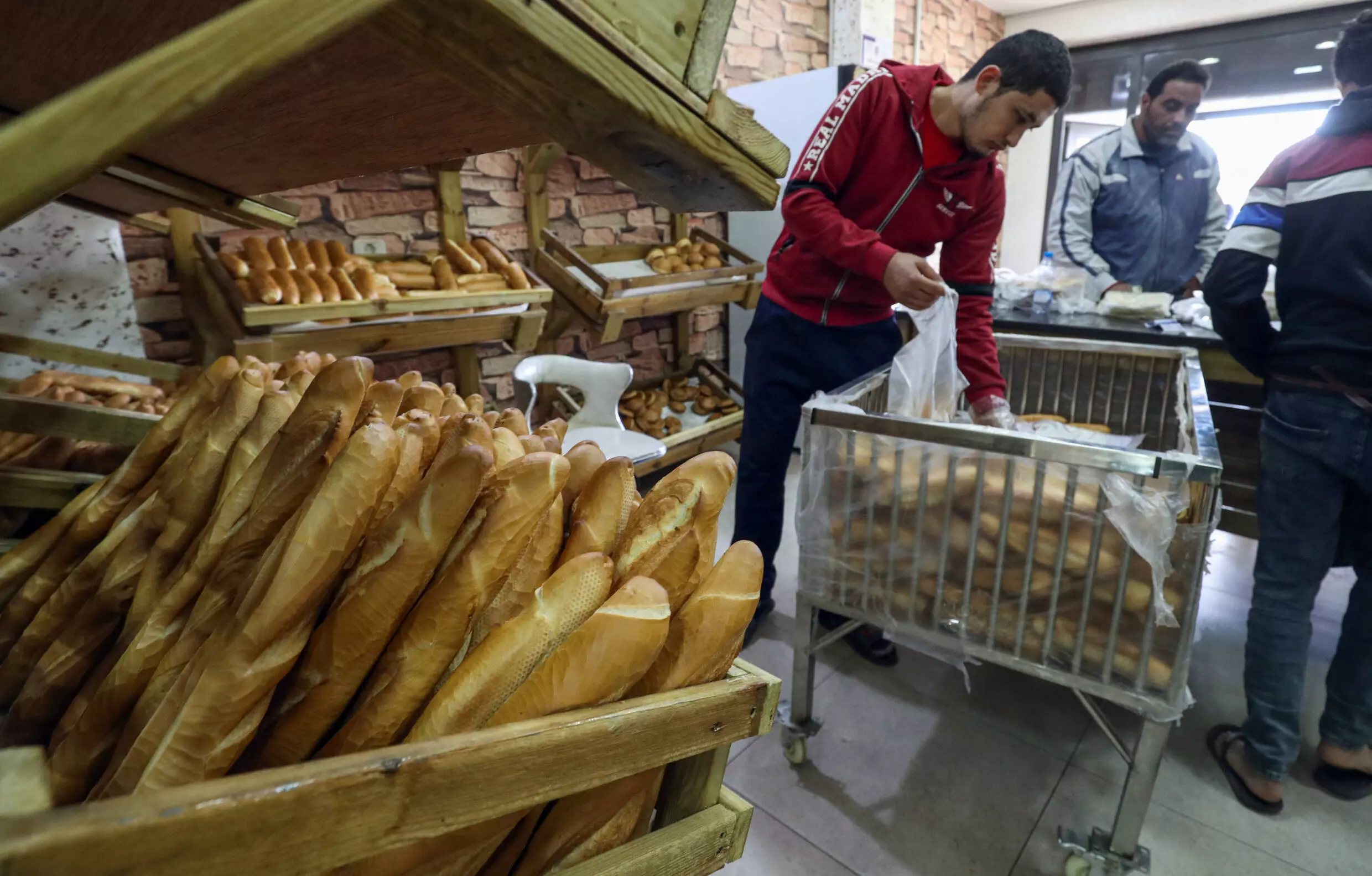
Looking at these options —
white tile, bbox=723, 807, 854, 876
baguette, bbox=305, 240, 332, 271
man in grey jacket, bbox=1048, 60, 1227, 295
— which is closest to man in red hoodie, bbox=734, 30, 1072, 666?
white tile, bbox=723, 807, 854, 876

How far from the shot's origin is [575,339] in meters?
3.84

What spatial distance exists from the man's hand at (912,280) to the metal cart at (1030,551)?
25cm

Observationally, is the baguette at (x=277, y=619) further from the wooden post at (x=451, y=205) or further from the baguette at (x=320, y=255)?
the wooden post at (x=451, y=205)

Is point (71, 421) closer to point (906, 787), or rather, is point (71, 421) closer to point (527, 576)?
point (527, 576)

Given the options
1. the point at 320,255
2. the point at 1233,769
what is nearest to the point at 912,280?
the point at 1233,769

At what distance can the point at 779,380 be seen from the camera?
6.88ft

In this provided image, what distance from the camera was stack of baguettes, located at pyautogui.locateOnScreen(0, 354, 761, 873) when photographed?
0.53 metres

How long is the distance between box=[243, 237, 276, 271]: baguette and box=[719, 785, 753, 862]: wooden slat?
2.21m

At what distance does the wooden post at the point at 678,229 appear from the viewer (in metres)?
3.99

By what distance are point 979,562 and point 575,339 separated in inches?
111

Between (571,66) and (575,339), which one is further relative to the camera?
(575,339)

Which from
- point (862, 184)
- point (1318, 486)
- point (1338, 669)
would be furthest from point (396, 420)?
point (1338, 669)

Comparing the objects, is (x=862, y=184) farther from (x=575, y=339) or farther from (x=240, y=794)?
(x=575, y=339)

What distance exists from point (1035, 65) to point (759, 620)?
1828 millimetres
